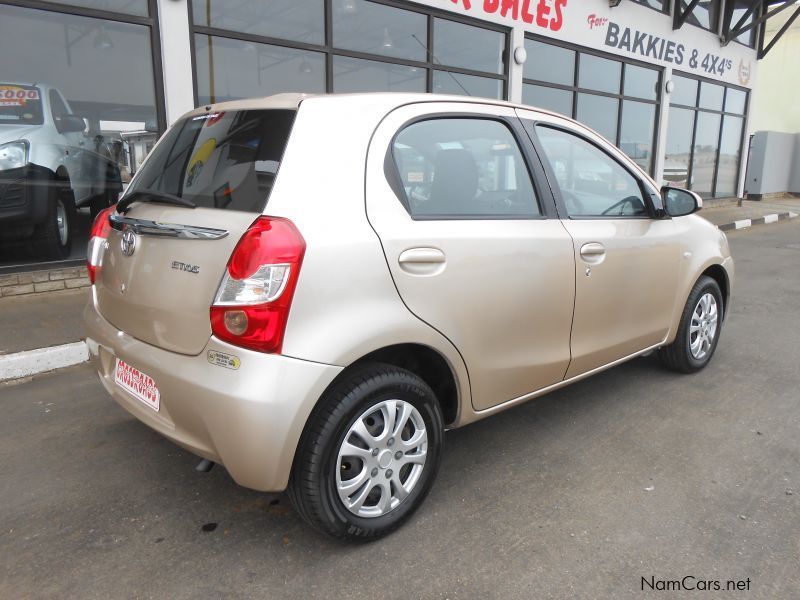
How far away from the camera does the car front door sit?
2894 mm

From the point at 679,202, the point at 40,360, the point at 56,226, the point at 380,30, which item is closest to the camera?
the point at 679,202

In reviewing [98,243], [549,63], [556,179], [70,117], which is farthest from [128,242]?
[549,63]

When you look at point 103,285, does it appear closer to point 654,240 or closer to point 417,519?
point 417,519

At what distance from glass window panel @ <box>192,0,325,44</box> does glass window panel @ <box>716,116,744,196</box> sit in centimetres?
1286

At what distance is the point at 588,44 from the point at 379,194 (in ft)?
A: 34.3

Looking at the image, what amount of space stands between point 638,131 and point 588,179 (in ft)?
36.6

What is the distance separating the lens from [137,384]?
228 centimetres

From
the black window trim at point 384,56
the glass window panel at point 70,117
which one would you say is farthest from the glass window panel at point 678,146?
the glass window panel at point 70,117

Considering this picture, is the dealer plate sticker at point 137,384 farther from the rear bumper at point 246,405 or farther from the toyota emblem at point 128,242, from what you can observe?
the toyota emblem at point 128,242

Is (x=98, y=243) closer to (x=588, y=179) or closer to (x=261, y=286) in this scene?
(x=261, y=286)

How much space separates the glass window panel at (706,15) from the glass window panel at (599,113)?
11.5ft

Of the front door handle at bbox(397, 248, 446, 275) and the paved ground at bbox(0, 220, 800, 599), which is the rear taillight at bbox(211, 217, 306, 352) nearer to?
the front door handle at bbox(397, 248, 446, 275)

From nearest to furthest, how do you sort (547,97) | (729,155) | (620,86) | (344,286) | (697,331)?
(344,286) → (697,331) → (547,97) → (620,86) → (729,155)

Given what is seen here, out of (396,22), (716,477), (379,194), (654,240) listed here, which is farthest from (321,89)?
(716,477)
